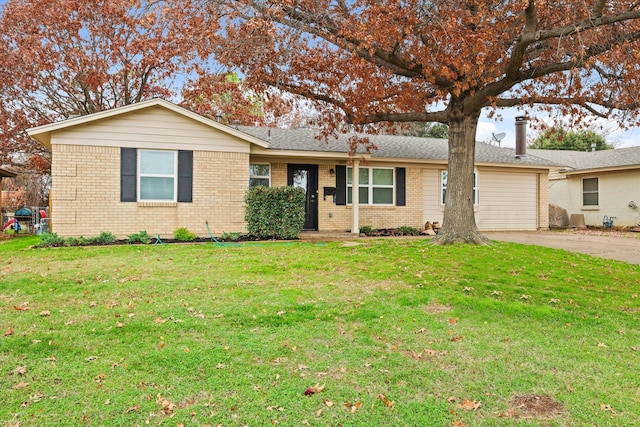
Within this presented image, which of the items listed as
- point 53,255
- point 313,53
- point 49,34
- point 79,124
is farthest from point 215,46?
point 49,34

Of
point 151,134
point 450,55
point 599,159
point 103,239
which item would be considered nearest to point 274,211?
point 151,134

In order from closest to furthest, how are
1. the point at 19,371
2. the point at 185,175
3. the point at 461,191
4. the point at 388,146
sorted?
the point at 19,371 < the point at 461,191 < the point at 185,175 < the point at 388,146

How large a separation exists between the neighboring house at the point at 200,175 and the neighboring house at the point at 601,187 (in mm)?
7071

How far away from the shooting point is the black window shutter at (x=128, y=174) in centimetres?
1094

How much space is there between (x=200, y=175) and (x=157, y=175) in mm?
1083

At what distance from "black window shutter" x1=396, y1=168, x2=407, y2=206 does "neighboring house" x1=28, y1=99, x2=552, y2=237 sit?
0.03 meters

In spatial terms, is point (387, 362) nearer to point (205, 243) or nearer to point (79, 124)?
point (205, 243)

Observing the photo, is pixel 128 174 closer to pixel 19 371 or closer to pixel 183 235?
pixel 183 235

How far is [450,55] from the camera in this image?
328 inches

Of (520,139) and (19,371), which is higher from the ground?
(520,139)

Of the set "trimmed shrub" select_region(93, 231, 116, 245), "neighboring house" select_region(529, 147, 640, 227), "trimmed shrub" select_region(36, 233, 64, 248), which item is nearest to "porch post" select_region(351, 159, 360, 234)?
"trimmed shrub" select_region(93, 231, 116, 245)

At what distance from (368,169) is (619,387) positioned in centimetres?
1139

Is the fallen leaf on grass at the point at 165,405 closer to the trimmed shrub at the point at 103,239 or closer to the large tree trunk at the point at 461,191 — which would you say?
the large tree trunk at the point at 461,191

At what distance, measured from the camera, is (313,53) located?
35.2ft
